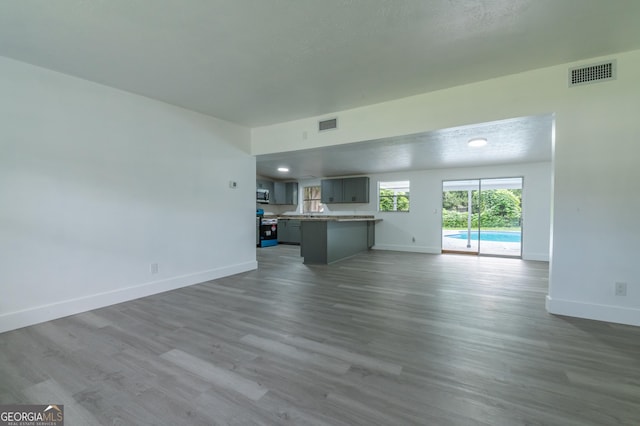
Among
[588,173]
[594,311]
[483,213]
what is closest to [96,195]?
[588,173]

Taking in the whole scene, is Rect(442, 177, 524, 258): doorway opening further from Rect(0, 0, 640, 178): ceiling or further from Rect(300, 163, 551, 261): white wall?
Rect(0, 0, 640, 178): ceiling

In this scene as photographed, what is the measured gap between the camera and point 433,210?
7059 mm

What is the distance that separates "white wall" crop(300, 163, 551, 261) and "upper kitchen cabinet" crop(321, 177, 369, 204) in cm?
32

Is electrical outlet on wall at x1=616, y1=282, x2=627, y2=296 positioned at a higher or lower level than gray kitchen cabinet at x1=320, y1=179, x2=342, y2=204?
lower

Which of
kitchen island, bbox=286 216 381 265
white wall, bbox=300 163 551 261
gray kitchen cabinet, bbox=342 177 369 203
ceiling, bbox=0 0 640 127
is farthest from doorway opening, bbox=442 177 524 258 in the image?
ceiling, bbox=0 0 640 127

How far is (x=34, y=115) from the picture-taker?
2467 millimetres

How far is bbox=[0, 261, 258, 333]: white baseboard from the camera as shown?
2.35 m

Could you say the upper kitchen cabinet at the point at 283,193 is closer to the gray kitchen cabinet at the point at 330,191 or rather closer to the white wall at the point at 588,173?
the gray kitchen cabinet at the point at 330,191

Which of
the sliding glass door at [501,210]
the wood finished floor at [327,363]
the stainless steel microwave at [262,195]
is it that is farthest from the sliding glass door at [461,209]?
the stainless steel microwave at [262,195]

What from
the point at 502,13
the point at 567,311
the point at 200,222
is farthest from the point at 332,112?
the point at 567,311

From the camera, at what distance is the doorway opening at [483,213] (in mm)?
6492

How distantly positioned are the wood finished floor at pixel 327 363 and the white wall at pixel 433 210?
3752 millimetres

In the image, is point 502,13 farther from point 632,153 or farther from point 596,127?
point 632,153

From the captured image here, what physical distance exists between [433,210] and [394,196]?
1.18 meters
